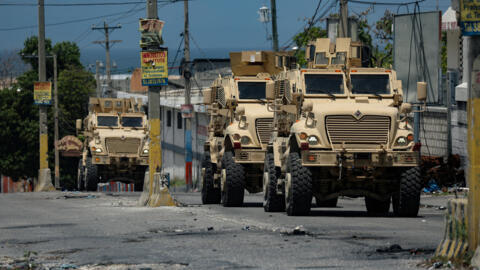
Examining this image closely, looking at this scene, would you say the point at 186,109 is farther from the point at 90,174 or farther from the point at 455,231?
the point at 455,231

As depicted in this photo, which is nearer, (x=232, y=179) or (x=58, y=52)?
(x=232, y=179)

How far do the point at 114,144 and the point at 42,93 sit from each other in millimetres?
5371

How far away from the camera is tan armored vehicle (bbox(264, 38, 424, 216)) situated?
56.7ft

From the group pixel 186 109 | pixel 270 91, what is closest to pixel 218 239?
pixel 270 91

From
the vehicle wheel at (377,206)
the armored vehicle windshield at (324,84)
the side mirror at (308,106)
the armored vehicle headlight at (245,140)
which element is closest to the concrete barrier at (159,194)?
the armored vehicle headlight at (245,140)

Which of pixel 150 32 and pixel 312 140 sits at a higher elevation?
pixel 150 32

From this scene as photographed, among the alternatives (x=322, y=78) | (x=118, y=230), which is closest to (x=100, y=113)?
(x=322, y=78)

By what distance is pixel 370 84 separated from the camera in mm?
19109

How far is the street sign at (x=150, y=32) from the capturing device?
21312 mm

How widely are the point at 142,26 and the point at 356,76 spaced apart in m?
5.18

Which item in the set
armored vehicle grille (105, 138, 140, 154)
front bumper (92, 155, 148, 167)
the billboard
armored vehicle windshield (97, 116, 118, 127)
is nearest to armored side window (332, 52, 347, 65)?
the billboard

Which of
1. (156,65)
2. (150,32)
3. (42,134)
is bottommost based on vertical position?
(42,134)

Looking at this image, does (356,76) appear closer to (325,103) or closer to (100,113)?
(325,103)

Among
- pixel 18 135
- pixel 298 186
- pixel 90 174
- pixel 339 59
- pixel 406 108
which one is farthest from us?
pixel 18 135
